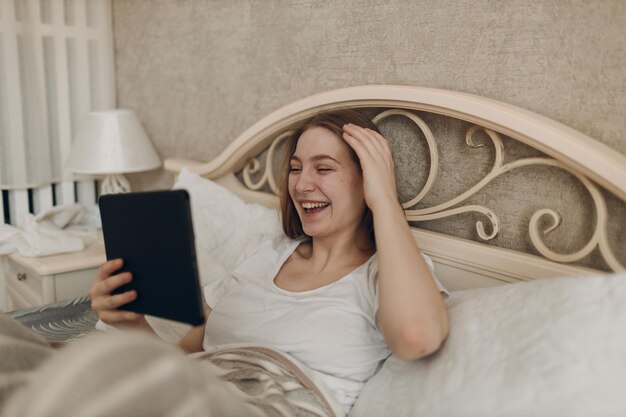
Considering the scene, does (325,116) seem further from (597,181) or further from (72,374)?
(72,374)

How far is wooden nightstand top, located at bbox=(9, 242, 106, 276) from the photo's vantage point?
1.80 metres

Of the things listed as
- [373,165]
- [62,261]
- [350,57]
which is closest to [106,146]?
[62,261]

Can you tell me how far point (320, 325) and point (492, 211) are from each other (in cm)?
44

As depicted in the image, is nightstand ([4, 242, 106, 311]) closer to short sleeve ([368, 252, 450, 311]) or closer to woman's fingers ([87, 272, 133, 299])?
woman's fingers ([87, 272, 133, 299])

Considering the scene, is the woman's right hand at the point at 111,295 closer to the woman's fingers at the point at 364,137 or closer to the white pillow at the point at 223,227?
the white pillow at the point at 223,227

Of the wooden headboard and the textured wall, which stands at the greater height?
the textured wall

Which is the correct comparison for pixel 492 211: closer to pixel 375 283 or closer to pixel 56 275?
pixel 375 283

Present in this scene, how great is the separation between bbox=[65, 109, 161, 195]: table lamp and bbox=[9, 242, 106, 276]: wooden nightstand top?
306 mm

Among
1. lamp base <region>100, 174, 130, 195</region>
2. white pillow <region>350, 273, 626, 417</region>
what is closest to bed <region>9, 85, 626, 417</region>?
white pillow <region>350, 273, 626, 417</region>

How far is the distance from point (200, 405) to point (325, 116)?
0.76 metres

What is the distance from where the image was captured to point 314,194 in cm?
114

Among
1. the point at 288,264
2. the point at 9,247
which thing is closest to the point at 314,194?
the point at 288,264

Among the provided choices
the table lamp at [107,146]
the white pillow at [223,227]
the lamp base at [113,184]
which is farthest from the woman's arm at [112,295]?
the lamp base at [113,184]

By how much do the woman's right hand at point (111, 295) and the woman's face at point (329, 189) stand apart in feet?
1.26
